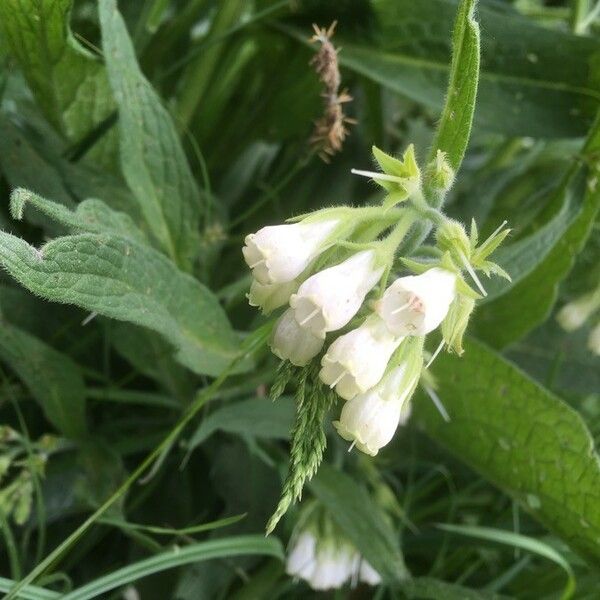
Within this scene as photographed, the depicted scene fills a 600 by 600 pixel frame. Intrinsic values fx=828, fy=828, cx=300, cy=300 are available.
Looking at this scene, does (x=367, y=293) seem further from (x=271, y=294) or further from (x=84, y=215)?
(x=84, y=215)

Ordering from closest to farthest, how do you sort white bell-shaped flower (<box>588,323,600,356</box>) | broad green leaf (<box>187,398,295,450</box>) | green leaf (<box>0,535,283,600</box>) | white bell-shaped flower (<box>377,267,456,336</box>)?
white bell-shaped flower (<box>377,267,456,336</box>), green leaf (<box>0,535,283,600</box>), broad green leaf (<box>187,398,295,450</box>), white bell-shaped flower (<box>588,323,600,356</box>)

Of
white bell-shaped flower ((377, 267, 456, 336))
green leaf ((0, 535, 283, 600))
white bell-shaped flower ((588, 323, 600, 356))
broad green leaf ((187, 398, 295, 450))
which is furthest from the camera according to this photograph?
white bell-shaped flower ((588, 323, 600, 356))

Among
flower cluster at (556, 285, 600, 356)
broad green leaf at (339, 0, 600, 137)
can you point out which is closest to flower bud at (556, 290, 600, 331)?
flower cluster at (556, 285, 600, 356)

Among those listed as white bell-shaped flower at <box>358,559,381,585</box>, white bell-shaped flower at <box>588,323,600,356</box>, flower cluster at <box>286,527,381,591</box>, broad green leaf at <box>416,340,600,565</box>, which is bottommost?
white bell-shaped flower at <box>358,559,381,585</box>

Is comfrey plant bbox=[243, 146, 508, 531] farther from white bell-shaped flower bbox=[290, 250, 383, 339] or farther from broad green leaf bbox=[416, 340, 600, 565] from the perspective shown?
broad green leaf bbox=[416, 340, 600, 565]

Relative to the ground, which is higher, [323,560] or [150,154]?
[150,154]

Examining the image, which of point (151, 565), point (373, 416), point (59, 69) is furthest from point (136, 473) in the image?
point (59, 69)

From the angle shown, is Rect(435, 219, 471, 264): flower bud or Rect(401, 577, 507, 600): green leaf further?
Rect(401, 577, 507, 600): green leaf
